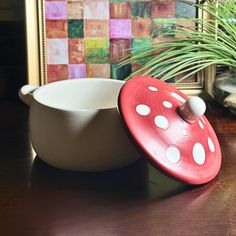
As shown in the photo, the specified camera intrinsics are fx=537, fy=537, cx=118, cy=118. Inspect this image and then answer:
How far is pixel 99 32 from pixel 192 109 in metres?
0.36

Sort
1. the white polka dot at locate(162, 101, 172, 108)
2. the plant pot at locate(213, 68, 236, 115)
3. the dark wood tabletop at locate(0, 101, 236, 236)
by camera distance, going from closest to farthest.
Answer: the dark wood tabletop at locate(0, 101, 236, 236)
the white polka dot at locate(162, 101, 172, 108)
the plant pot at locate(213, 68, 236, 115)

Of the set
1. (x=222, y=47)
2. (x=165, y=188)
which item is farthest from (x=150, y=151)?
(x=222, y=47)

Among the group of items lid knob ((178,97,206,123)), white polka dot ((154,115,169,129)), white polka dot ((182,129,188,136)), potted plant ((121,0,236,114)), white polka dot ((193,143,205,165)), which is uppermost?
potted plant ((121,0,236,114))

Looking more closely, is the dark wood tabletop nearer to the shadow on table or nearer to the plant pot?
the shadow on table

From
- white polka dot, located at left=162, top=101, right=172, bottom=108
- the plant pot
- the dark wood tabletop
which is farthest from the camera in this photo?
the plant pot

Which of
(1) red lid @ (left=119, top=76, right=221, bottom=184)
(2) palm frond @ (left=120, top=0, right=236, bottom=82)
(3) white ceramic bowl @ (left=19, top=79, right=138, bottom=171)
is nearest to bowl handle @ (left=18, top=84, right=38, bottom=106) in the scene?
(3) white ceramic bowl @ (left=19, top=79, right=138, bottom=171)

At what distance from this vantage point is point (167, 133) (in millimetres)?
589

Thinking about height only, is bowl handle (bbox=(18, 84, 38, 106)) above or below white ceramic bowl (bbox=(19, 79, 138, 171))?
above

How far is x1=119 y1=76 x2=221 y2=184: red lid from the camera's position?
1.86 ft

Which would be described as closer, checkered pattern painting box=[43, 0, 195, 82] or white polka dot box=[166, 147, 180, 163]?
white polka dot box=[166, 147, 180, 163]

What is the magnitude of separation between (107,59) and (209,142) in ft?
1.13

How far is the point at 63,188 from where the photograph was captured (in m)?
0.60

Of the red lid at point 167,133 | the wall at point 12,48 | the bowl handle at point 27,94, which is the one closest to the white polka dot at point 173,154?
the red lid at point 167,133

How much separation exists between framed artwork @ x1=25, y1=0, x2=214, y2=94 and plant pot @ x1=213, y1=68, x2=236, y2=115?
0.12m
